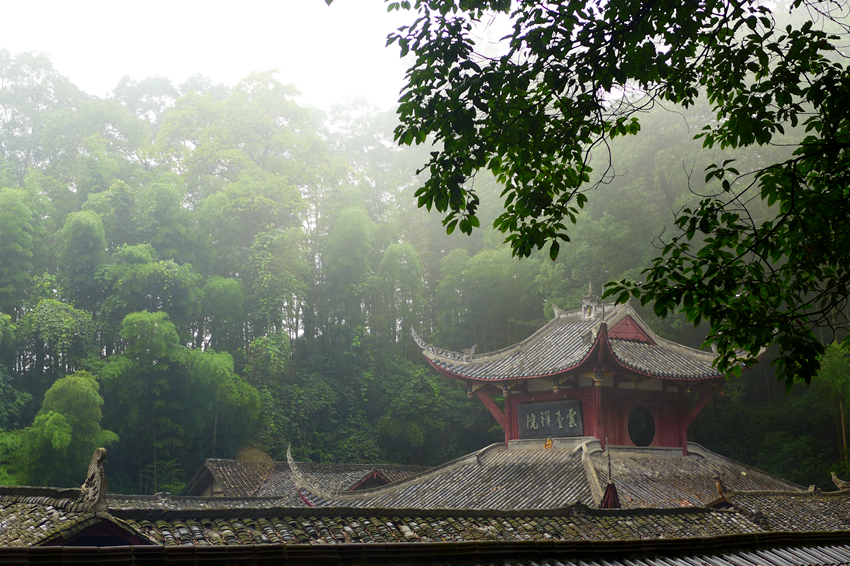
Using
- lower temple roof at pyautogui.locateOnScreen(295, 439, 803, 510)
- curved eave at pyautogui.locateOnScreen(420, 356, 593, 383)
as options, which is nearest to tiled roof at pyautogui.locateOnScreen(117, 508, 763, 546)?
lower temple roof at pyautogui.locateOnScreen(295, 439, 803, 510)

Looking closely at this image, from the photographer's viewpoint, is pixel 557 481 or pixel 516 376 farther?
pixel 516 376

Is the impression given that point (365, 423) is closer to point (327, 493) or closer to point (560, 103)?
point (327, 493)

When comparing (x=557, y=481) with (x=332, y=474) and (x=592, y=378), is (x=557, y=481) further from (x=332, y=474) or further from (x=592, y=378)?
(x=332, y=474)

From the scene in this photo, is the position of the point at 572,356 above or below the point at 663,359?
above

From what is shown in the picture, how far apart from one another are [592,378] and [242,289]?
42.4ft

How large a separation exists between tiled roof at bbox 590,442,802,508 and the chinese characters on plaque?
2.51ft

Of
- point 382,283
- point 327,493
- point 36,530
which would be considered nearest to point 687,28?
point 36,530

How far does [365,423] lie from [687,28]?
A: 18810mm

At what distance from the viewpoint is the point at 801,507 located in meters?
9.79

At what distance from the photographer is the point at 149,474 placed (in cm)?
1689

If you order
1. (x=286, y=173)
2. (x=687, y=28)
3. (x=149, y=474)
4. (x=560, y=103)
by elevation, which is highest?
(x=286, y=173)

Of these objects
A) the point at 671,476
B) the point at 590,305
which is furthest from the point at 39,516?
the point at 590,305

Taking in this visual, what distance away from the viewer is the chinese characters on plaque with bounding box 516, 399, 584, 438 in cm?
1156

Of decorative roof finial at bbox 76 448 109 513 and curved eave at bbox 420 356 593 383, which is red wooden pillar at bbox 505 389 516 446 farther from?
decorative roof finial at bbox 76 448 109 513
